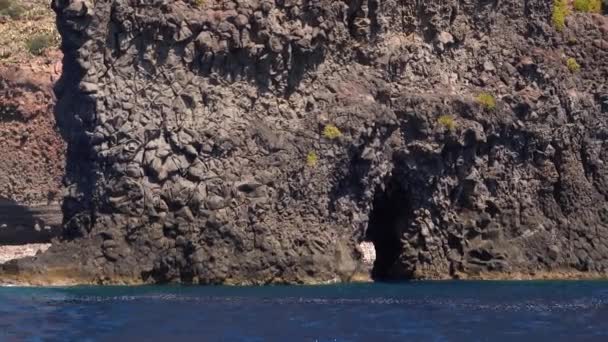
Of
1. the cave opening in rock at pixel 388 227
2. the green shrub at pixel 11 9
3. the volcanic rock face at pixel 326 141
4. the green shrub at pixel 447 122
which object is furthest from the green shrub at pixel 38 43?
the green shrub at pixel 447 122

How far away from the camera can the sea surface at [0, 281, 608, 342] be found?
3088cm

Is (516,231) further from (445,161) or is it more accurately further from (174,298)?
(174,298)

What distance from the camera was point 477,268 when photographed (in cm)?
5169

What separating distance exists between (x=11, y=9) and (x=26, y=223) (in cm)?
2059

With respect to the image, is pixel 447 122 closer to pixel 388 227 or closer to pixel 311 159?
pixel 388 227

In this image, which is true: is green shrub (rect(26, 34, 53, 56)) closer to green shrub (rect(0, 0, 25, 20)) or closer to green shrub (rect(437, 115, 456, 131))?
green shrub (rect(0, 0, 25, 20))

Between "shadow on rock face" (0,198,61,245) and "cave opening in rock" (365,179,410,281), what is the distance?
14.6m

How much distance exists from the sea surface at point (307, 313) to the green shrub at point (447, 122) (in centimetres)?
720

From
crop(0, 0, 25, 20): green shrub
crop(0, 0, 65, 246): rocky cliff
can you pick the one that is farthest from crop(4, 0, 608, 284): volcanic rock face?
crop(0, 0, 25, 20): green shrub

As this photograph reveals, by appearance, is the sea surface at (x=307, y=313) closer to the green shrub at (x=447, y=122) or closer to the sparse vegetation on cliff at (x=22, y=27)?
the green shrub at (x=447, y=122)

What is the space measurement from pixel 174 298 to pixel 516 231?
1729cm

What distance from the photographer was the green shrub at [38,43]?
65938mm

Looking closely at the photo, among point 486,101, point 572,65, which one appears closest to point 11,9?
point 486,101

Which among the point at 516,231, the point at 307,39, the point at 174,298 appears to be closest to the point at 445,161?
the point at 516,231
